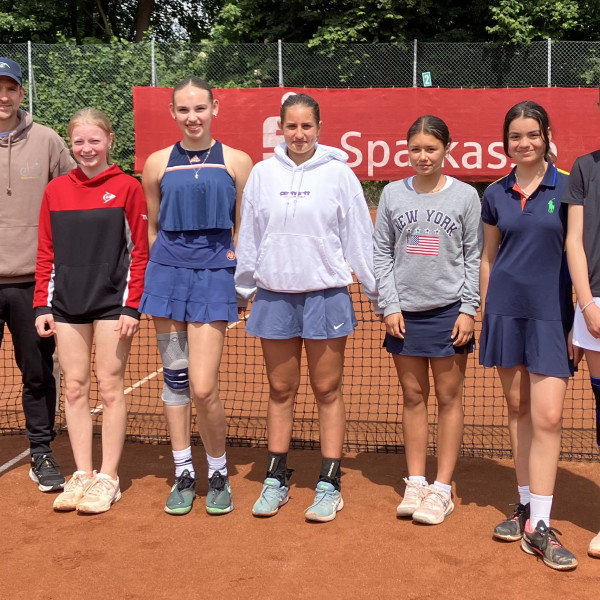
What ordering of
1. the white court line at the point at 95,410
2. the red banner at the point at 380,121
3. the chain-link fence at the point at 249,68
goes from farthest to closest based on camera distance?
the chain-link fence at the point at 249,68
the red banner at the point at 380,121
the white court line at the point at 95,410

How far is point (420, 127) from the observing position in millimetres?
3754

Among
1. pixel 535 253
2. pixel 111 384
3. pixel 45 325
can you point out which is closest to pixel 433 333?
pixel 535 253

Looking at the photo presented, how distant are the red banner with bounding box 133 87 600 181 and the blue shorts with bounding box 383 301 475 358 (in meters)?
9.15

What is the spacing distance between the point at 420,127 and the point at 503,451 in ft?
6.96

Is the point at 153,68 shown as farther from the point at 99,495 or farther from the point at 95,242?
the point at 99,495

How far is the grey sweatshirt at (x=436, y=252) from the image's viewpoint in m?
3.72

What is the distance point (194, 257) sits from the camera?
12.6 feet

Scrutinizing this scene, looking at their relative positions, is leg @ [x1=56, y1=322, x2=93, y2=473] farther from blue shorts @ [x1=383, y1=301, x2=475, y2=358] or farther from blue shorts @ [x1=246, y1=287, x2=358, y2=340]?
blue shorts @ [x1=383, y1=301, x2=475, y2=358]

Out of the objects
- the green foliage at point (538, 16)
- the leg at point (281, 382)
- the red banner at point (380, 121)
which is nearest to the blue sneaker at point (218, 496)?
the leg at point (281, 382)

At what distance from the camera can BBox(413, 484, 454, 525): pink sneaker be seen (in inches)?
148

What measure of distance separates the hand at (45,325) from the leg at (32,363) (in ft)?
1.02

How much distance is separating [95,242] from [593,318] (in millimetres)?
2266

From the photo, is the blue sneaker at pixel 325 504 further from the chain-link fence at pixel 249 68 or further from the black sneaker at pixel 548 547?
the chain-link fence at pixel 249 68

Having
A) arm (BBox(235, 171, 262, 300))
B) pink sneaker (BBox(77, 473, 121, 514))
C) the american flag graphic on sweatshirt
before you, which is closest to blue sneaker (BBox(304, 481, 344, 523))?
pink sneaker (BBox(77, 473, 121, 514))
